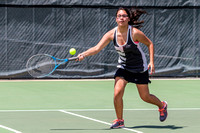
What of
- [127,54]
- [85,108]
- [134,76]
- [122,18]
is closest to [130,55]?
[127,54]

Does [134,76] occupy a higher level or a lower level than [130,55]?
lower

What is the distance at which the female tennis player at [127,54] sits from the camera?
302 inches

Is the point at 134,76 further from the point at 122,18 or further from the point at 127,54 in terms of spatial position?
the point at 122,18

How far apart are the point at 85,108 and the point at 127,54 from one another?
2.42m

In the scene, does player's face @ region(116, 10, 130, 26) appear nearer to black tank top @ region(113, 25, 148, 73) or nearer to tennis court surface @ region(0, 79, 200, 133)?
black tank top @ region(113, 25, 148, 73)

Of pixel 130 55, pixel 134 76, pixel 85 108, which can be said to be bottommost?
pixel 85 108

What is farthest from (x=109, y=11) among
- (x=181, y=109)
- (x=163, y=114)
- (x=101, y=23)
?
(x=163, y=114)

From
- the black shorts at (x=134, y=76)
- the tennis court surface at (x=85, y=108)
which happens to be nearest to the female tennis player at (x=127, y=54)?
the black shorts at (x=134, y=76)

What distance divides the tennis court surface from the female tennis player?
463 millimetres

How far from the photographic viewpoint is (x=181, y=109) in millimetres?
9867

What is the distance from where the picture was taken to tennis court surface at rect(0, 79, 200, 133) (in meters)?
7.73

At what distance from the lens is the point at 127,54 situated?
7750 mm

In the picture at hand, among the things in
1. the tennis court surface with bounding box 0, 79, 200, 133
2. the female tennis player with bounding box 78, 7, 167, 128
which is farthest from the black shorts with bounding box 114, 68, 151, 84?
the tennis court surface with bounding box 0, 79, 200, 133

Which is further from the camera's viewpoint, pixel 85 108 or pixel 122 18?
pixel 85 108
